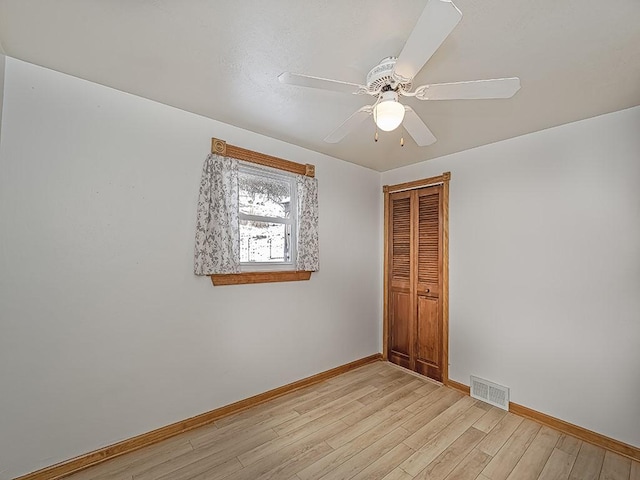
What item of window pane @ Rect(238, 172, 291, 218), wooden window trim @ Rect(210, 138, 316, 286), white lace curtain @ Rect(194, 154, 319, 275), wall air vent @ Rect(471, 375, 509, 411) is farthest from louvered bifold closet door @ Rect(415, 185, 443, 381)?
white lace curtain @ Rect(194, 154, 319, 275)

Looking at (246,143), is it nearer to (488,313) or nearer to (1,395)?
(1,395)

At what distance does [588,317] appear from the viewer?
7.55ft

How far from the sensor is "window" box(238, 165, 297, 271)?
2.74 meters

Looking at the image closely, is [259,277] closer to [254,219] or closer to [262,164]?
[254,219]

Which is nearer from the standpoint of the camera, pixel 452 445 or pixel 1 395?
pixel 1 395

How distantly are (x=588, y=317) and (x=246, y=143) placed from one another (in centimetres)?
319

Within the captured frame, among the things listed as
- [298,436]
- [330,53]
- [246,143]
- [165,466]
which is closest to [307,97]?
[330,53]

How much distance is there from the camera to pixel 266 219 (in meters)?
2.87

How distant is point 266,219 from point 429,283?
2.00 m

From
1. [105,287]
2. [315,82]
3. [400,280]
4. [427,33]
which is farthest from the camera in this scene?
[400,280]

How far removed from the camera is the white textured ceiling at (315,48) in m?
1.35

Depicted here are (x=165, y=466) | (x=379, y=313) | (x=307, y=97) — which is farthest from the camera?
(x=379, y=313)

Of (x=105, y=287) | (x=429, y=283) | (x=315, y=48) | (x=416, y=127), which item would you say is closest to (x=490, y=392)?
(x=429, y=283)

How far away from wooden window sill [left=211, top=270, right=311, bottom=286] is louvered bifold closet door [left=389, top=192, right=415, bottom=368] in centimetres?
129
